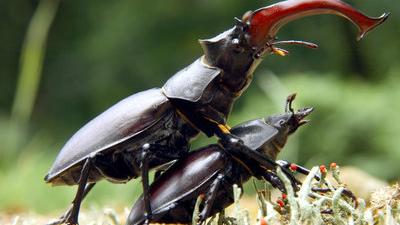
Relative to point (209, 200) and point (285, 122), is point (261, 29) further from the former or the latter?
point (209, 200)

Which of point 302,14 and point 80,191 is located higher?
point 302,14

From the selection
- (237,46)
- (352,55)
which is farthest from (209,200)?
(352,55)

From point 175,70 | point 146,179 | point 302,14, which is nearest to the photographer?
point 302,14

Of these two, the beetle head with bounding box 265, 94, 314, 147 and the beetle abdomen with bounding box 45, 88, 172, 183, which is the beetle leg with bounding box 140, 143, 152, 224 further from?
the beetle head with bounding box 265, 94, 314, 147

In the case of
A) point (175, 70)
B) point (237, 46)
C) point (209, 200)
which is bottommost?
point (175, 70)

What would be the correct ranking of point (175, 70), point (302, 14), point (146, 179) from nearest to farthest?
point (302, 14), point (146, 179), point (175, 70)

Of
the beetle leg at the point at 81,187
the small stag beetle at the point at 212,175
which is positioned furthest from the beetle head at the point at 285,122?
the beetle leg at the point at 81,187
